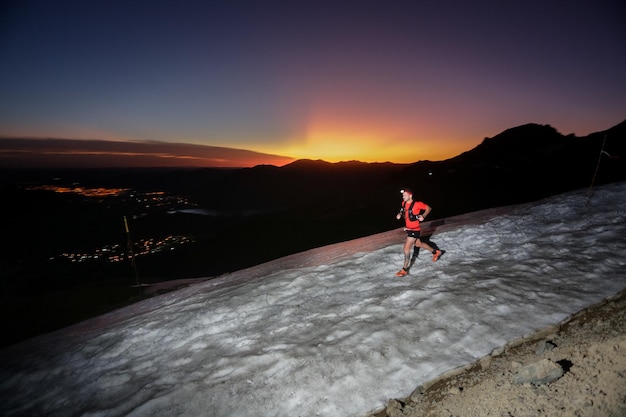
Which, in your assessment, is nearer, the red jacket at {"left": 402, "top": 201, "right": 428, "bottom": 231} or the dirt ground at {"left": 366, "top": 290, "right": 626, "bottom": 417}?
the dirt ground at {"left": 366, "top": 290, "right": 626, "bottom": 417}

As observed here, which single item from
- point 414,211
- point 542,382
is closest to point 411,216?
point 414,211

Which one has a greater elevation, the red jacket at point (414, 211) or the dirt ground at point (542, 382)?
the red jacket at point (414, 211)

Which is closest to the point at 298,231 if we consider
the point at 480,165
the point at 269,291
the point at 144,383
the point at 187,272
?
the point at 187,272

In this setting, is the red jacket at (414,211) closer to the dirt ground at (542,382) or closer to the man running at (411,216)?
the man running at (411,216)

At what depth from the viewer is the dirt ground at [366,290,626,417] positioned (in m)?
3.86

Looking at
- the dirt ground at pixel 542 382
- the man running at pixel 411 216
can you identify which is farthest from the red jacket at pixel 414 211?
the dirt ground at pixel 542 382

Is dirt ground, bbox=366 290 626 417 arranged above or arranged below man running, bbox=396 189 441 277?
below

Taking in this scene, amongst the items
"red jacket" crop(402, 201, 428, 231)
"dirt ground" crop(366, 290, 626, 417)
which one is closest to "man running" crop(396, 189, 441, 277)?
"red jacket" crop(402, 201, 428, 231)

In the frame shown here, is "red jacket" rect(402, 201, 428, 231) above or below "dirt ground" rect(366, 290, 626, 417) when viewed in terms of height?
above

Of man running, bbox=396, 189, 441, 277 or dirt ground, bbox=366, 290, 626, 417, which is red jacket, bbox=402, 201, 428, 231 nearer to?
man running, bbox=396, 189, 441, 277

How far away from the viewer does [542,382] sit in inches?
166

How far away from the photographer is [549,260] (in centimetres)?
888

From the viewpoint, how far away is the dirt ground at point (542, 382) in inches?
152

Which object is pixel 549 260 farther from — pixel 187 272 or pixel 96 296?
pixel 187 272
